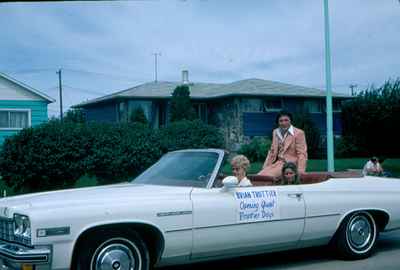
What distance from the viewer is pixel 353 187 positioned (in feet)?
26.4

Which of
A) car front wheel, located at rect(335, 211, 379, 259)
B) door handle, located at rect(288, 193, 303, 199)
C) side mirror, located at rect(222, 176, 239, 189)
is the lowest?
car front wheel, located at rect(335, 211, 379, 259)

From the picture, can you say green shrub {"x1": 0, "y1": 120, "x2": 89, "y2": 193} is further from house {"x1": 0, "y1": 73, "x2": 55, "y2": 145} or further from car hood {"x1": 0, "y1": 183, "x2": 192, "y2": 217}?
house {"x1": 0, "y1": 73, "x2": 55, "y2": 145}

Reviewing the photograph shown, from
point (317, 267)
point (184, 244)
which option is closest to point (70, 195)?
point (184, 244)

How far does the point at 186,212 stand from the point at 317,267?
6.92 feet

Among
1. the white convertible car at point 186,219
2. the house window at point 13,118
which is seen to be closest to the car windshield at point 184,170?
the white convertible car at point 186,219

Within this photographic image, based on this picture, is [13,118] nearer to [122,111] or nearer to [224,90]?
[122,111]

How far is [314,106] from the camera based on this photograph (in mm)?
37250

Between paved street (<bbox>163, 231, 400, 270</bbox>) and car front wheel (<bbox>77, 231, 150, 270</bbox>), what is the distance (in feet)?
4.75

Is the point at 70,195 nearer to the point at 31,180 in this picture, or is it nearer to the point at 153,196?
the point at 153,196

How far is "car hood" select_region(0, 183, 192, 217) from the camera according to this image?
5.95m

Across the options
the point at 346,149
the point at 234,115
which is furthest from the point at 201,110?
the point at 346,149

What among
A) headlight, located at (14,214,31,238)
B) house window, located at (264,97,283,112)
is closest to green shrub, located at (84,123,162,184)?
headlight, located at (14,214,31,238)

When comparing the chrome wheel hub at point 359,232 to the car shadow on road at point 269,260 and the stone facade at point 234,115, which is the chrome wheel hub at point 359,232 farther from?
the stone facade at point 234,115

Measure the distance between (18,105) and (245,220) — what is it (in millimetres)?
24142
